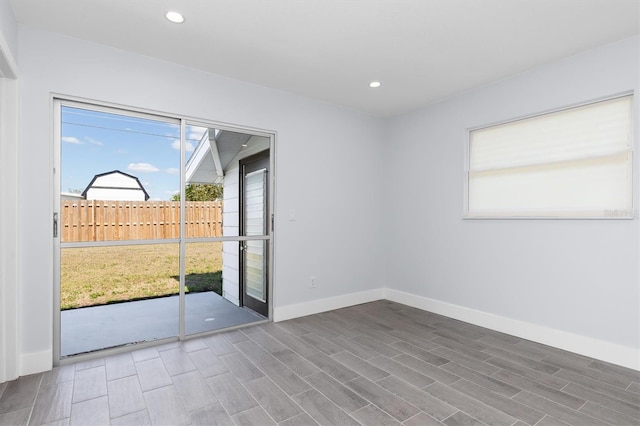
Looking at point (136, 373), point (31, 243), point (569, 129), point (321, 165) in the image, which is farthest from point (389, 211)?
point (31, 243)

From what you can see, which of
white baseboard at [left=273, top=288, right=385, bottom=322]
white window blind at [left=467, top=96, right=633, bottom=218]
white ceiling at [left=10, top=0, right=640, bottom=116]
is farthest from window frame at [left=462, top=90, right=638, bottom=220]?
white baseboard at [left=273, top=288, right=385, bottom=322]

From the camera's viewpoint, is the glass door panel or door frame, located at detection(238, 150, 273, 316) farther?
door frame, located at detection(238, 150, 273, 316)

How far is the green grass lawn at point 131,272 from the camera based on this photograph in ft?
9.45

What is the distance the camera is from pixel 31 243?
2594mm

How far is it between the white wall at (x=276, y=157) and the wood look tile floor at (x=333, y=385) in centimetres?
66

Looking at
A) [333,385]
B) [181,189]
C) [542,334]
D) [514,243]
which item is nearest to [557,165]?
[514,243]

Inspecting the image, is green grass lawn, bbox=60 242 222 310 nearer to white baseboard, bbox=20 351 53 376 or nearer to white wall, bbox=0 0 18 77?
white baseboard, bbox=20 351 53 376

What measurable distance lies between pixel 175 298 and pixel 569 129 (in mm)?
4207

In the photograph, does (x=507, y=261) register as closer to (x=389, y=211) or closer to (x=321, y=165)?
(x=389, y=211)

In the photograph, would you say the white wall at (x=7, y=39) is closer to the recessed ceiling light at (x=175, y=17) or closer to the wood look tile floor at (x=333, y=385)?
the recessed ceiling light at (x=175, y=17)

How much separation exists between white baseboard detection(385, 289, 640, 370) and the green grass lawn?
2.69 m

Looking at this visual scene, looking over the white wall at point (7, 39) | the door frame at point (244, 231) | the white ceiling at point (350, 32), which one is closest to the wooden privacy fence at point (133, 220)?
the door frame at point (244, 231)

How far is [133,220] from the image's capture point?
10.2ft

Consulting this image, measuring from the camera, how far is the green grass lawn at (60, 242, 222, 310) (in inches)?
113
